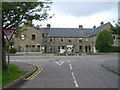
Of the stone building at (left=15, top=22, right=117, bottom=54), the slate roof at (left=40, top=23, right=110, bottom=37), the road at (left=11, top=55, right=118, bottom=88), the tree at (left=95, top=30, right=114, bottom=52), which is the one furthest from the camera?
the slate roof at (left=40, top=23, right=110, bottom=37)

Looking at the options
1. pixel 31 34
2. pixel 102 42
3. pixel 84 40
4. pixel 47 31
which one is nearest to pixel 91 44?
pixel 84 40

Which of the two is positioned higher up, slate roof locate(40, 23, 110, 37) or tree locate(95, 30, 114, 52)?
slate roof locate(40, 23, 110, 37)

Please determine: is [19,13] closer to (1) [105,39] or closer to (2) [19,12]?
(2) [19,12]

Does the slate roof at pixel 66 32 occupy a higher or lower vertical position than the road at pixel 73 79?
higher

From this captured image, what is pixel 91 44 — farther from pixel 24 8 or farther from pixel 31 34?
pixel 24 8

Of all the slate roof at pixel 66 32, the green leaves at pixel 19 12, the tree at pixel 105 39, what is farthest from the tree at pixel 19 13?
the slate roof at pixel 66 32

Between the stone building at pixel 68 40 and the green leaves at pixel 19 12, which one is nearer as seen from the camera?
the green leaves at pixel 19 12

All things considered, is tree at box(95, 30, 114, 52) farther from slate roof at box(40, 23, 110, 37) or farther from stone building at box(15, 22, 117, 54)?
slate roof at box(40, 23, 110, 37)

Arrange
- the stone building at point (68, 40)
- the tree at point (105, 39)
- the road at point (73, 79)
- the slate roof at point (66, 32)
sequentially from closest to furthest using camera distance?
the road at point (73, 79)
the tree at point (105, 39)
the stone building at point (68, 40)
the slate roof at point (66, 32)

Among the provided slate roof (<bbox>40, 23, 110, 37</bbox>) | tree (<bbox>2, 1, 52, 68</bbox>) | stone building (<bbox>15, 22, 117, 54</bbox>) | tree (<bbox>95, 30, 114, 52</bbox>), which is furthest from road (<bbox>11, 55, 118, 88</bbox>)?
slate roof (<bbox>40, 23, 110, 37</bbox>)

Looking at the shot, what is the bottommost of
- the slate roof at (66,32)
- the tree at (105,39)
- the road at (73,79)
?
the road at (73,79)

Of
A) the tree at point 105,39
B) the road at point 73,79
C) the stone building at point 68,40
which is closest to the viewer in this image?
the road at point 73,79

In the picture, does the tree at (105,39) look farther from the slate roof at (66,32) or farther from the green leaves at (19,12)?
the green leaves at (19,12)

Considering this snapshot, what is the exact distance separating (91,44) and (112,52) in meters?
12.4
